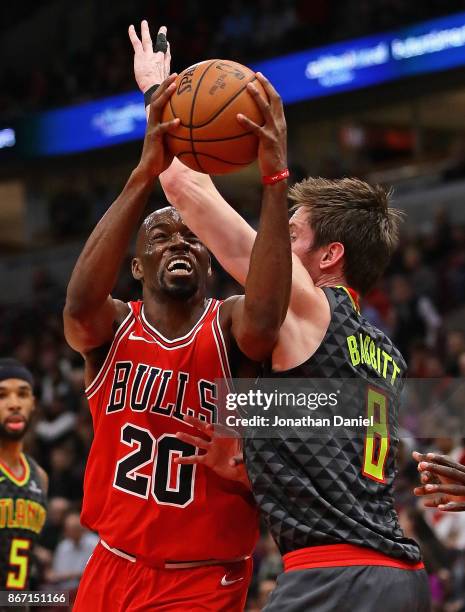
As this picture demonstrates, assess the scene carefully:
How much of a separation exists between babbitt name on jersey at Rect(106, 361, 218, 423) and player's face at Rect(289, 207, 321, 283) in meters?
0.67

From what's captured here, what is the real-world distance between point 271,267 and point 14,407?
344 centimetres

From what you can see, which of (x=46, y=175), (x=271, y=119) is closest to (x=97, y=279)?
(x=271, y=119)

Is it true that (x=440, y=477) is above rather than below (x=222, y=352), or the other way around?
below

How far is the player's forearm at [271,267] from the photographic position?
3.62 metres

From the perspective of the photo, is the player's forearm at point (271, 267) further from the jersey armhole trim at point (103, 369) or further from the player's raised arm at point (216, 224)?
the jersey armhole trim at point (103, 369)

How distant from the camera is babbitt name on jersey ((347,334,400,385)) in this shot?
3.81m

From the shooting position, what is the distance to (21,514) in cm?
651

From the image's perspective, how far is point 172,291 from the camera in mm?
4438

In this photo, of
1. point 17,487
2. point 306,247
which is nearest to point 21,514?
point 17,487

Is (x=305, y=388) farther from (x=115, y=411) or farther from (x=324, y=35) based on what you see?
(x=324, y=35)

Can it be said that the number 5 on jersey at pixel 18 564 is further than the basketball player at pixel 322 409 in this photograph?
Yes

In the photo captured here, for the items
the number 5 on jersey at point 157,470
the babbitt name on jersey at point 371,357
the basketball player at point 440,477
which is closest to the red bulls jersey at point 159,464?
the number 5 on jersey at point 157,470

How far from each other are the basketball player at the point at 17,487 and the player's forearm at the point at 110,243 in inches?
113

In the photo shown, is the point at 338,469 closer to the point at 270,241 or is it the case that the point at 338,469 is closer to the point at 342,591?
the point at 342,591
